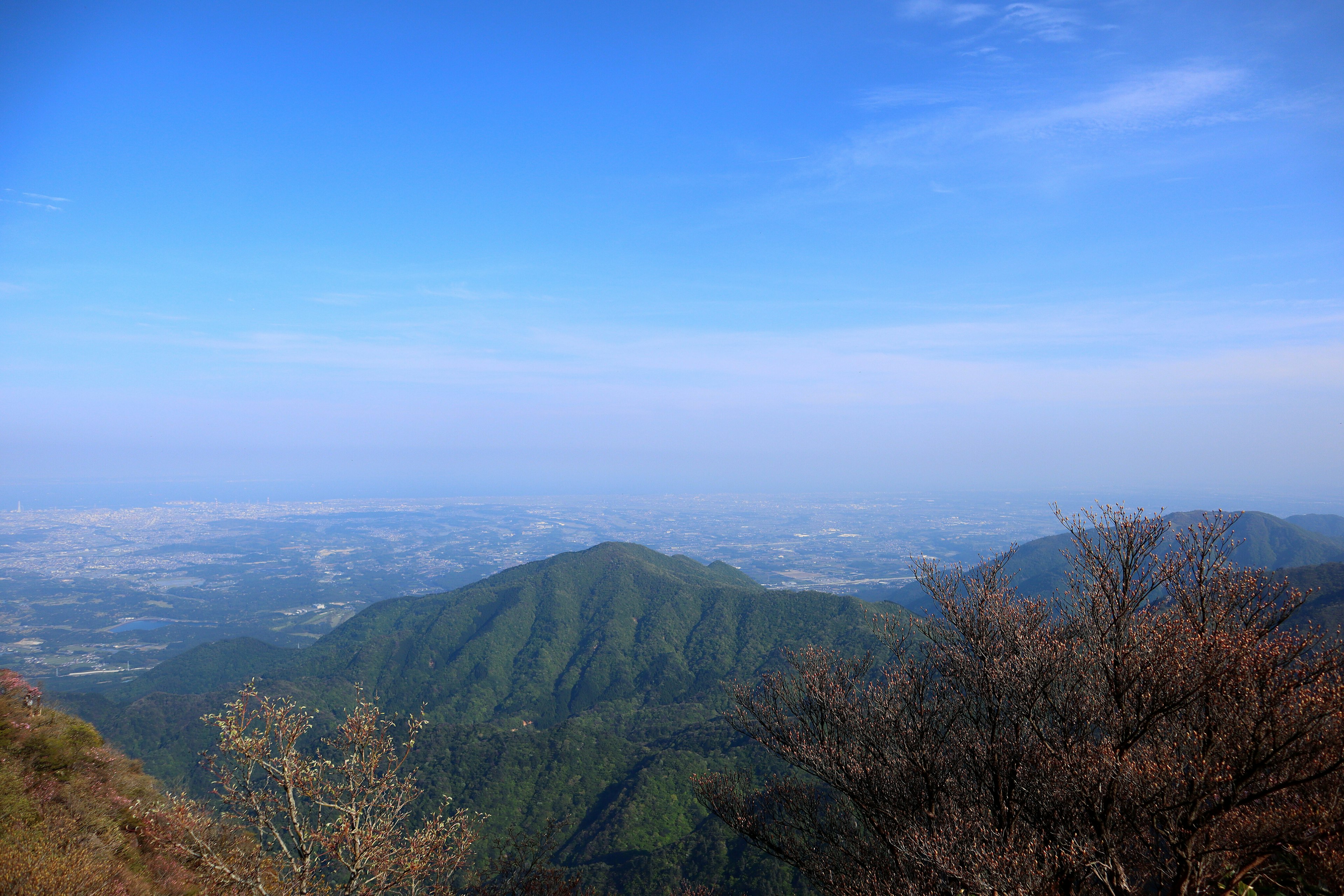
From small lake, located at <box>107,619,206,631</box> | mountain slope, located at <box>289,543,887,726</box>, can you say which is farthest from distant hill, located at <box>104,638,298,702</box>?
small lake, located at <box>107,619,206,631</box>

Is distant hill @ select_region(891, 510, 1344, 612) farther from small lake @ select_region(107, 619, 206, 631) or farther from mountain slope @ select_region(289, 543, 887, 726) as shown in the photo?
small lake @ select_region(107, 619, 206, 631)

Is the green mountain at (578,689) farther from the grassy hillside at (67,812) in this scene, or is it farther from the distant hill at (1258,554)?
the distant hill at (1258,554)

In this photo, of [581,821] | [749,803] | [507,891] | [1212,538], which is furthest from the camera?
[581,821]

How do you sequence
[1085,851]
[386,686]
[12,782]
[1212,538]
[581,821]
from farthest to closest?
[386,686] < [581,821] < [12,782] < [1212,538] < [1085,851]

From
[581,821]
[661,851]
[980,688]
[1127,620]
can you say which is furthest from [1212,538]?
[581,821]

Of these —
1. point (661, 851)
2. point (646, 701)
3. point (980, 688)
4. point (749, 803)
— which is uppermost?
point (980, 688)

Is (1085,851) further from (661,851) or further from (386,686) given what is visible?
(386,686)

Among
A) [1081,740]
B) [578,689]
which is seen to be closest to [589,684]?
[578,689]
